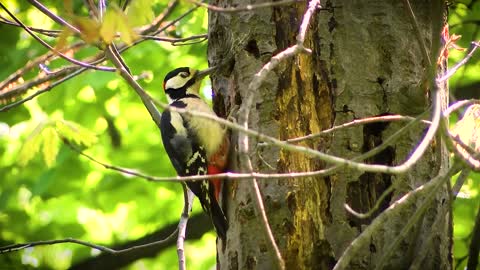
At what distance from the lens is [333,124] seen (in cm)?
298

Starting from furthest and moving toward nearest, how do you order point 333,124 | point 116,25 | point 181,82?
point 181,82, point 333,124, point 116,25

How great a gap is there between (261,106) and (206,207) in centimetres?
76

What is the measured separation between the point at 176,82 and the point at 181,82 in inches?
1.4

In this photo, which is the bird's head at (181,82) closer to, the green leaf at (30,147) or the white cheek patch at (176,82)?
the white cheek patch at (176,82)

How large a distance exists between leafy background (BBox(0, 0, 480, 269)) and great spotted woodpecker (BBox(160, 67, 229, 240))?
0.73 meters

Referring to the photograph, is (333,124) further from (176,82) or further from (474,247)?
(176,82)

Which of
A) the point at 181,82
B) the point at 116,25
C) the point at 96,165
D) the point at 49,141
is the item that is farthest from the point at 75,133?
the point at 96,165

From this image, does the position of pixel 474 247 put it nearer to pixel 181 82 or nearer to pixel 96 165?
pixel 181 82

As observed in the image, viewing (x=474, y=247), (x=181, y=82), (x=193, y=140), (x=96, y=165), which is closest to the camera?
(x=474, y=247)

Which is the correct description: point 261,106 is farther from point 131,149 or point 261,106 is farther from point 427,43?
point 131,149

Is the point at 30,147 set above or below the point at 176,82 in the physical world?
below

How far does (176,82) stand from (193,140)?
1.88 feet

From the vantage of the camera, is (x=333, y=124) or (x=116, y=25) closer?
(x=116, y=25)

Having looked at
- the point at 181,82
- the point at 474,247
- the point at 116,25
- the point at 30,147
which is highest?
the point at 181,82
